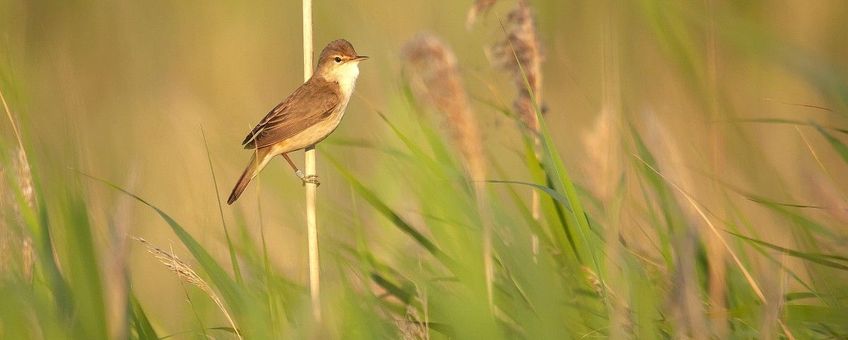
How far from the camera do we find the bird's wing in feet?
11.5

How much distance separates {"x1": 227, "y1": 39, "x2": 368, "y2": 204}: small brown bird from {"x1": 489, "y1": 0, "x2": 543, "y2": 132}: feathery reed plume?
2.01 feet

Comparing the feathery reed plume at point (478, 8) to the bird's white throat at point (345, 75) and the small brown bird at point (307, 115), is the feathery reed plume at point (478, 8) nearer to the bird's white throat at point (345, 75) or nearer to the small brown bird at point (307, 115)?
the small brown bird at point (307, 115)

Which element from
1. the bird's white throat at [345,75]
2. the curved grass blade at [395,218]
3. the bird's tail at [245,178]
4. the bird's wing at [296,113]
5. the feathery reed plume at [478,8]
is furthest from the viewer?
the bird's white throat at [345,75]

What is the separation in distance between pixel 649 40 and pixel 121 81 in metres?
2.92

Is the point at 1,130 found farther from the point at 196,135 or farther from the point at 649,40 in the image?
the point at 649,40

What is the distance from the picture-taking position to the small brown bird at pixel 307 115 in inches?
135

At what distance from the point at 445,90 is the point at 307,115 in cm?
107

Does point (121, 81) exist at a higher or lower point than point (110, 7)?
lower

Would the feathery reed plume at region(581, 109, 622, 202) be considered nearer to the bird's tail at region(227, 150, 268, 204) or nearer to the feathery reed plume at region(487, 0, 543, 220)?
the feathery reed plume at region(487, 0, 543, 220)

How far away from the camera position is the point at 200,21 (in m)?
6.73

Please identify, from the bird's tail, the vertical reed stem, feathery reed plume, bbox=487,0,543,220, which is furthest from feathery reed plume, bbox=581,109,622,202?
the bird's tail

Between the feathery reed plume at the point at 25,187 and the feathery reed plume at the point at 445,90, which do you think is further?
the feathery reed plume at the point at 445,90

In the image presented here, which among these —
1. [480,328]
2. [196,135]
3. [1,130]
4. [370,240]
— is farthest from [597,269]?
[196,135]

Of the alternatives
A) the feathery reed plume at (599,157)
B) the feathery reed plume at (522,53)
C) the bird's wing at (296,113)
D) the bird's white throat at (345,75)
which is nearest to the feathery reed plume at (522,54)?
the feathery reed plume at (522,53)
